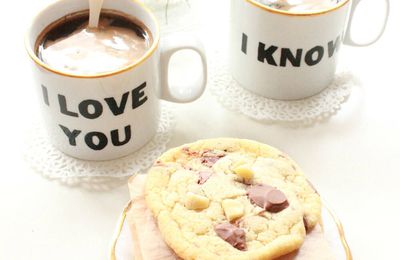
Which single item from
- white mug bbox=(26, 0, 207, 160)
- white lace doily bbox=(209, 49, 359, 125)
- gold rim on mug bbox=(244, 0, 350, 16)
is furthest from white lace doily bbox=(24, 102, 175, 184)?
gold rim on mug bbox=(244, 0, 350, 16)

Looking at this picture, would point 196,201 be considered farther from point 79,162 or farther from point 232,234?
point 79,162

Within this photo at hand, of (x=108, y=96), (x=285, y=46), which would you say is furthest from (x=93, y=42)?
(x=285, y=46)

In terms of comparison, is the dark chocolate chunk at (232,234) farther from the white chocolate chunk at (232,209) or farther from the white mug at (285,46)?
the white mug at (285,46)

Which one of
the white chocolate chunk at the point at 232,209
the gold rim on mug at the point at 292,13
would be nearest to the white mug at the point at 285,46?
the gold rim on mug at the point at 292,13

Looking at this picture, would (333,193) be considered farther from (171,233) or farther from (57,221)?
(57,221)

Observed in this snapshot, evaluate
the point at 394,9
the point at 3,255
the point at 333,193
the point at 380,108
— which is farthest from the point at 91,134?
the point at 394,9

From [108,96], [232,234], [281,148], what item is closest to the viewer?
[232,234]
